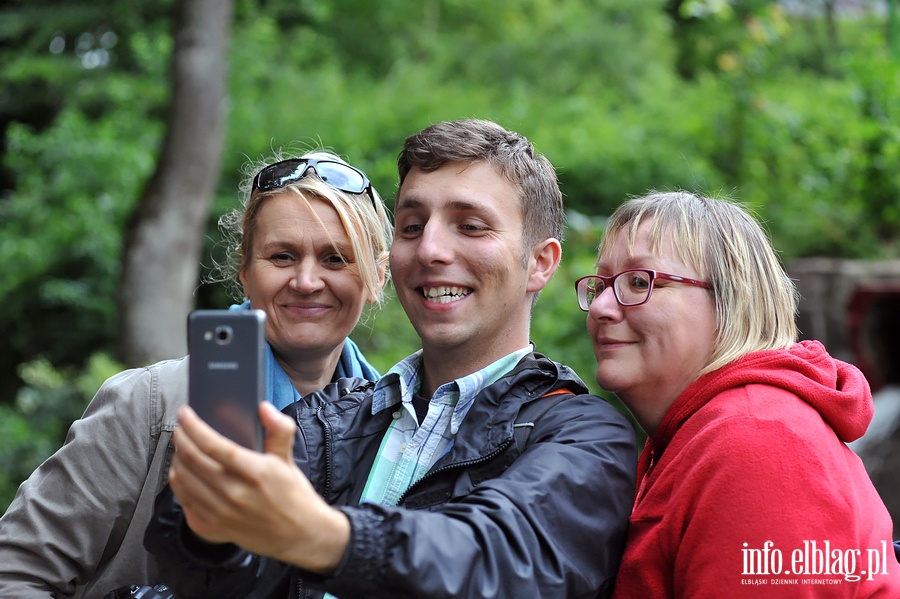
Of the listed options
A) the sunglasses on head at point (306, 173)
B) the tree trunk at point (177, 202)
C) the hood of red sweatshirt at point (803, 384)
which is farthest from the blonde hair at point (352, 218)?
the tree trunk at point (177, 202)

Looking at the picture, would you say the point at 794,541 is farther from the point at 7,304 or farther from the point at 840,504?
the point at 7,304

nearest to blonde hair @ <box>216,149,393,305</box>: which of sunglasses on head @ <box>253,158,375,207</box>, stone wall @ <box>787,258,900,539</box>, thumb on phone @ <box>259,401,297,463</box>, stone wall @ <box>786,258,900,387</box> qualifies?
sunglasses on head @ <box>253,158,375,207</box>

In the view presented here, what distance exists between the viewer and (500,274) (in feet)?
7.84

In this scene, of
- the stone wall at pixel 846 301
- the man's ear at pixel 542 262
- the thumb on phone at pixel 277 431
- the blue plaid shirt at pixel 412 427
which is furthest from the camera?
the stone wall at pixel 846 301

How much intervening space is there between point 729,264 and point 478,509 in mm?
961

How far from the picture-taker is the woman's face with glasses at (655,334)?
2.33 meters

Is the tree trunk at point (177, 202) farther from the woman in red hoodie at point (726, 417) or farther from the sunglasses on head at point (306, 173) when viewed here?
the woman in red hoodie at point (726, 417)

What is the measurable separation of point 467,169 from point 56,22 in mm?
10138

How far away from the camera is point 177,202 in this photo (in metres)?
8.25

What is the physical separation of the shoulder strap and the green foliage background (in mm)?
3317

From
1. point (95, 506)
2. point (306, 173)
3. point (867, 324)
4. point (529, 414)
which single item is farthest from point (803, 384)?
point (867, 324)

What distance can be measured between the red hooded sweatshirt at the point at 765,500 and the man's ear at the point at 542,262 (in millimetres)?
525

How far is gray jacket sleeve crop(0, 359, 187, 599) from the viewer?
2443 millimetres

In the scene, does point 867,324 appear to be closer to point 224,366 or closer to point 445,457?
point 445,457
